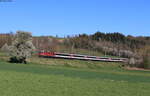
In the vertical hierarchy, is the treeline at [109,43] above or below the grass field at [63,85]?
above

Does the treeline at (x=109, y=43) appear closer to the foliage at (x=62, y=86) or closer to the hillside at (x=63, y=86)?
the hillside at (x=63, y=86)

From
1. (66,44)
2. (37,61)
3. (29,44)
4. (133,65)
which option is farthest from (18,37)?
(66,44)

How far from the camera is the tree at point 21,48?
7406 cm

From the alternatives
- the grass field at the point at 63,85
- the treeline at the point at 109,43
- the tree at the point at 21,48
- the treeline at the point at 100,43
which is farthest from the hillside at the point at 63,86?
the treeline at the point at 109,43

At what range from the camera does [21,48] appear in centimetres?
7469

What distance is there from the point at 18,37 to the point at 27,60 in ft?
24.6

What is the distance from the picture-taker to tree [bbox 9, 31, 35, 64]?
7406 cm

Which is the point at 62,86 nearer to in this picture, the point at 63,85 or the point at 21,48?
the point at 63,85

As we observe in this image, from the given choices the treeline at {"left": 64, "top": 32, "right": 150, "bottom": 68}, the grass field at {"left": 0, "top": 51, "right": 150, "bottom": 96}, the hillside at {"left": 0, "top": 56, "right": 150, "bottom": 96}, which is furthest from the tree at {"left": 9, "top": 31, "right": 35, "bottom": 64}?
the treeline at {"left": 64, "top": 32, "right": 150, "bottom": 68}

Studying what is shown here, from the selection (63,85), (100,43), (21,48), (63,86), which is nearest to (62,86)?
(63,86)

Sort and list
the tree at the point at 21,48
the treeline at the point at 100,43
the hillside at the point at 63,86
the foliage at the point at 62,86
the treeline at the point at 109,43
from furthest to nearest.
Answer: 1. the treeline at the point at 109,43
2. the treeline at the point at 100,43
3. the tree at the point at 21,48
4. the hillside at the point at 63,86
5. the foliage at the point at 62,86

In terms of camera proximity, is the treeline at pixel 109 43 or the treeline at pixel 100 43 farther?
the treeline at pixel 109 43

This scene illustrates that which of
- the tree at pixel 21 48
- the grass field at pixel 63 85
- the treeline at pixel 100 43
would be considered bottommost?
the grass field at pixel 63 85

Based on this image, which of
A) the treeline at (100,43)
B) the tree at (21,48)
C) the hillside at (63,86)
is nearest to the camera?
the hillside at (63,86)
